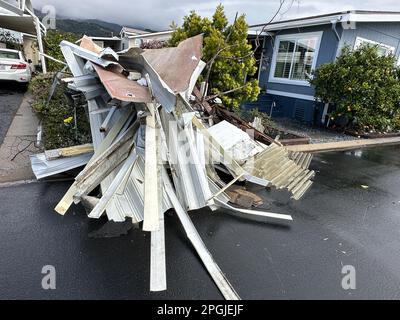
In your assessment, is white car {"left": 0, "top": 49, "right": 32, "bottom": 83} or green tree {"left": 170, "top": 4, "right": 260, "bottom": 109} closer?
green tree {"left": 170, "top": 4, "right": 260, "bottom": 109}

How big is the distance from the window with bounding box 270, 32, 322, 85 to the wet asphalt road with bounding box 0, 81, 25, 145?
36.4 feet

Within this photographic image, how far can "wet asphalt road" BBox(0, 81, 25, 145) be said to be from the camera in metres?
6.96

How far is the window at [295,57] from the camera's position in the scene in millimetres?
11523

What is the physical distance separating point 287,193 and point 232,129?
171 centimetres

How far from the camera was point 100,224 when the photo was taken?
3551mm

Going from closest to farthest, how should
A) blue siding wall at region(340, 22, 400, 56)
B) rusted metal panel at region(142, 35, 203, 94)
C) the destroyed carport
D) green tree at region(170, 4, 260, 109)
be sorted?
the destroyed carport
rusted metal panel at region(142, 35, 203, 94)
green tree at region(170, 4, 260, 109)
blue siding wall at region(340, 22, 400, 56)

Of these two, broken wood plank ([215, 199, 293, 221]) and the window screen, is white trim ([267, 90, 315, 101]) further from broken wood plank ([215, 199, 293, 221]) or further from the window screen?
broken wood plank ([215, 199, 293, 221])

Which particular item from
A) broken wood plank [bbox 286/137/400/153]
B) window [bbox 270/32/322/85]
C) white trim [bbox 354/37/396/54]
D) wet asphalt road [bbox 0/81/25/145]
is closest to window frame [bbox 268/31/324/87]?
window [bbox 270/32/322/85]

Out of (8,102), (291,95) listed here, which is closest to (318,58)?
(291,95)

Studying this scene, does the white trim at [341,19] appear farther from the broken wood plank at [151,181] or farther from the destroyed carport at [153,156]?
the broken wood plank at [151,181]

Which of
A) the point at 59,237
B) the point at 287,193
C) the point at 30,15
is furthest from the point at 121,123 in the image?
the point at 30,15

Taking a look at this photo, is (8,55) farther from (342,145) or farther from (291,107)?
(342,145)

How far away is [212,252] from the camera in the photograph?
10.7 feet

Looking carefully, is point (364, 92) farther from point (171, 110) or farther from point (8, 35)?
point (8, 35)
